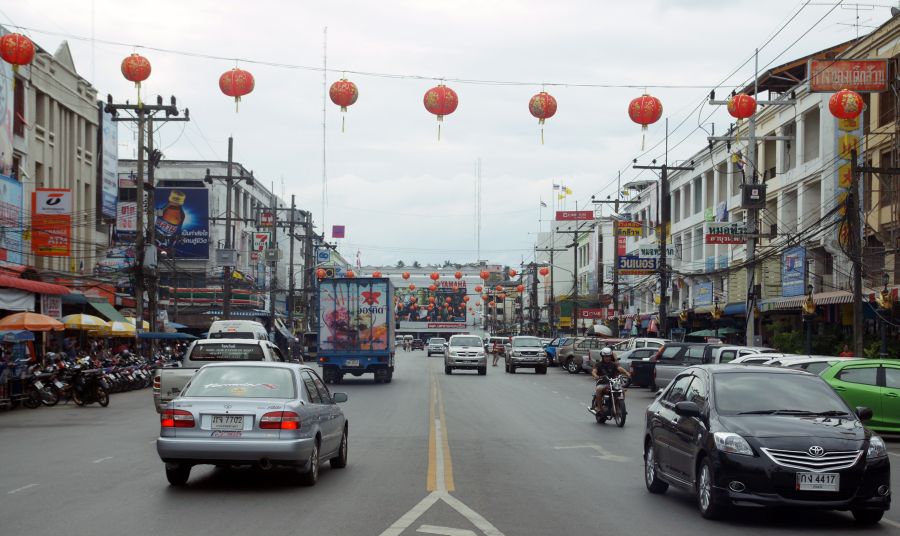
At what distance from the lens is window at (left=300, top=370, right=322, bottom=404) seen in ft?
42.5

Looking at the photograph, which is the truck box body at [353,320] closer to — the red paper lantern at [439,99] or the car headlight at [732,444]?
the red paper lantern at [439,99]

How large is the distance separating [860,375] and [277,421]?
12611mm

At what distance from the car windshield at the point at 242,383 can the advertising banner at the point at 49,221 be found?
27.1 metres

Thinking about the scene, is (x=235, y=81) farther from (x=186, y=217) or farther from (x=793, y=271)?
(x=186, y=217)

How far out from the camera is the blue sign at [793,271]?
139ft

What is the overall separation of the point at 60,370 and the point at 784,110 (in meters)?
33.0

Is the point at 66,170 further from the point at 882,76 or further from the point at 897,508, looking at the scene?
the point at 897,508

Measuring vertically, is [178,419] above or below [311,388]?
below

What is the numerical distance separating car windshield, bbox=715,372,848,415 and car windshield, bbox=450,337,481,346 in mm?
38664

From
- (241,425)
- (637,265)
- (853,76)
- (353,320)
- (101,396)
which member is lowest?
(101,396)

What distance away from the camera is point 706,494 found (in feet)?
33.3

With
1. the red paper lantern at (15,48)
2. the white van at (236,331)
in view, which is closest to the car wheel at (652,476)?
the red paper lantern at (15,48)

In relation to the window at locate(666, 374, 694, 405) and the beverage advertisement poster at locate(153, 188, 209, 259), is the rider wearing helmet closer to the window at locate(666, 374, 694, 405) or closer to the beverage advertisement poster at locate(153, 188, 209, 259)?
the window at locate(666, 374, 694, 405)

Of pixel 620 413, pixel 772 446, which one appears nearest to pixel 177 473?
pixel 772 446
